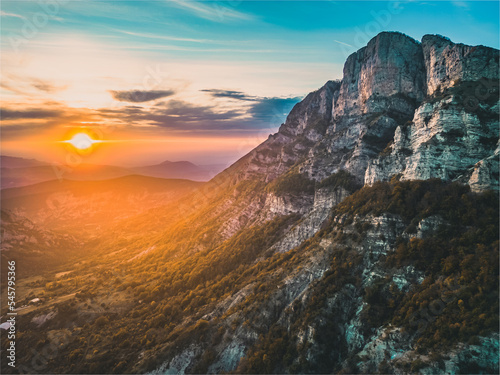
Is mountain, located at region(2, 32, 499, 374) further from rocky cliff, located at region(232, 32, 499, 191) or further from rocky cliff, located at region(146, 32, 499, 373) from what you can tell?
rocky cliff, located at region(232, 32, 499, 191)

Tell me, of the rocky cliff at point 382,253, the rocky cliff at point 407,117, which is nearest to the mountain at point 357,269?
the rocky cliff at point 382,253

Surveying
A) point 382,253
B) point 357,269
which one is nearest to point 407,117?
point 382,253

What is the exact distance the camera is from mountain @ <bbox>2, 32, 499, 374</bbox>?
45406 mm

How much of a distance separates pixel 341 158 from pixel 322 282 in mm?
60133

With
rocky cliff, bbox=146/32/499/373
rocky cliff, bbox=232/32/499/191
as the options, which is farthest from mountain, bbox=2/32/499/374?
rocky cliff, bbox=232/32/499/191

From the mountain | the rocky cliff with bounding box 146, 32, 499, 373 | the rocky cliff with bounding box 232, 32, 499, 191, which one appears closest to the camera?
the mountain

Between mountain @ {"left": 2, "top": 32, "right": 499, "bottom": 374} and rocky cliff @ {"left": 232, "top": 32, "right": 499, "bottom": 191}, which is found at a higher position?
rocky cliff @ {"left": 232, "top": 32, "right": 499, "bottom": 191}

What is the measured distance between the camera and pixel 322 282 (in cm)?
6203

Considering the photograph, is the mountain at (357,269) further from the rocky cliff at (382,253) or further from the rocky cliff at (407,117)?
the rocky cliff at (407,117)

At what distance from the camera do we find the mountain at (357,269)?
4541cm

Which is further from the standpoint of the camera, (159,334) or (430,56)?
(430,56)

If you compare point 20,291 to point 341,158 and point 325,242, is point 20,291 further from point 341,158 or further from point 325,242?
point 341,158

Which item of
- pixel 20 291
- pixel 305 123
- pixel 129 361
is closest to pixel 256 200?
pixel 305 123

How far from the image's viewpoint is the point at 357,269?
60500mm
